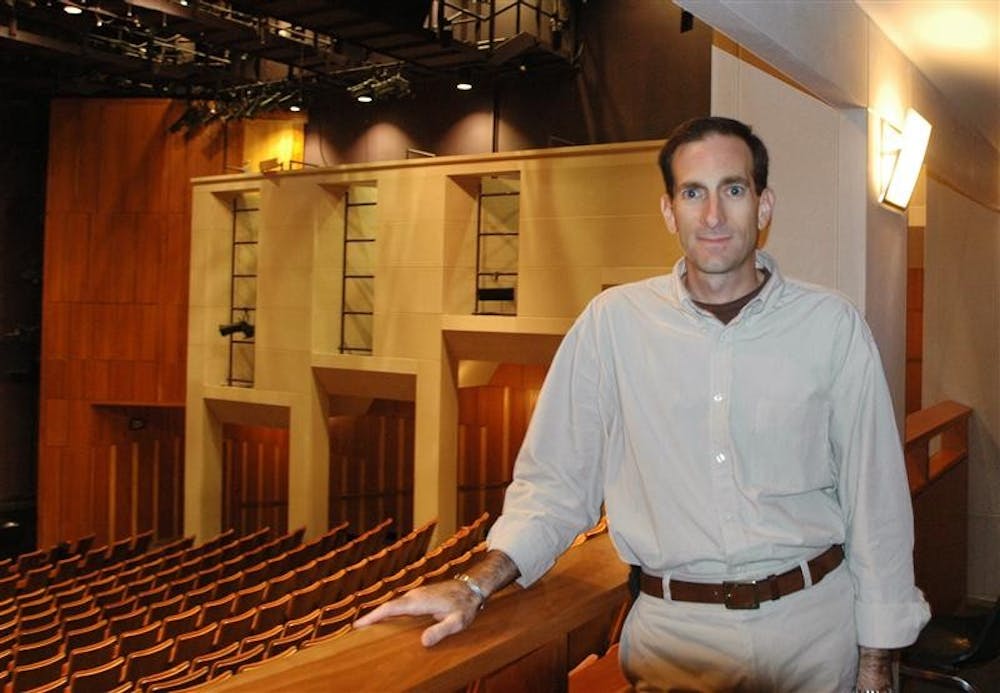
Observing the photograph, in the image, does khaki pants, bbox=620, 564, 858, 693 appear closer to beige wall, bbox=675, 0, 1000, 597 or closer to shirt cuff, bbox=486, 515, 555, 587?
shirt cuff, bbox=486, 515, 555, 587

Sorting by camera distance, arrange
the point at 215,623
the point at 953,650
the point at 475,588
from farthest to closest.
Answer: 1. the point at 215,623
2. the point at 953,650
3. the point at 475,588

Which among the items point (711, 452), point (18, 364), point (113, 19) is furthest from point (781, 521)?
point (18, 364)

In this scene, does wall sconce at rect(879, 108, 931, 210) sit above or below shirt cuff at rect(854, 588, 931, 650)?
above

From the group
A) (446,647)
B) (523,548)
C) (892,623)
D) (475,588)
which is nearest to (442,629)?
(446,647)

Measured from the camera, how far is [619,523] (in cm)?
170

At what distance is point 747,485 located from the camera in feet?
5.27

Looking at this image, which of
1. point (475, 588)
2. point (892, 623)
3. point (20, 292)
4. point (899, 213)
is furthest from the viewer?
point (20, 292)

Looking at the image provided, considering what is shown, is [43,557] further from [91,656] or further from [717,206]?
[717,206]

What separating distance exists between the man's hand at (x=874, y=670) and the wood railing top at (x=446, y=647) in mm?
404

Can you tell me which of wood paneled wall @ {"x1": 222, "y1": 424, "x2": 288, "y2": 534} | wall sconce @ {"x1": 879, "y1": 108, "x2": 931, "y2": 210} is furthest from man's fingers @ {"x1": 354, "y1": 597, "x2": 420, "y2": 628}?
wood paneled wall @ {"x1": 222, "y1": 424, "x2": 288, "y2": 534}

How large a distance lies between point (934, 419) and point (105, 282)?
12.2 metres

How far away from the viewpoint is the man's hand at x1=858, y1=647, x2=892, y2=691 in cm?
160

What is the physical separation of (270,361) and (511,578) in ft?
35.4

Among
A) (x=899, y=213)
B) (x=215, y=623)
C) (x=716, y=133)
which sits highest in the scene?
(x=899, y=213)
